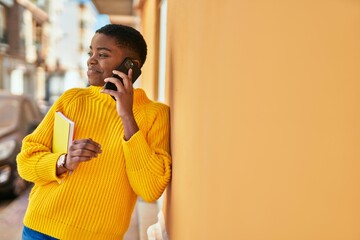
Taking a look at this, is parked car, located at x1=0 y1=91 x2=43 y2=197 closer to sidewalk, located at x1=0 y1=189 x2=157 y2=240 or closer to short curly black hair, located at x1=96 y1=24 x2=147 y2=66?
sidewalk, located at x1=0 y1=189 x2=157 y2=240

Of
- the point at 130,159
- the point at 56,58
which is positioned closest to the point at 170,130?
the point at 130,159

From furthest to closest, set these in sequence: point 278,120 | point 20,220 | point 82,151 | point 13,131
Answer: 1. point 13,131
2. point 20,220
3. point 82,151
4. point 278,120

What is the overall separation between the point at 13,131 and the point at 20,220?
4.95 feet

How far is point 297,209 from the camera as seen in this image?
2.64 ft

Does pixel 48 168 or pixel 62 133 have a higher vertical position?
pixel 62 133

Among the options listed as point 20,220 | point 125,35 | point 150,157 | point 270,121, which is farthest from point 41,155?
point 20,220

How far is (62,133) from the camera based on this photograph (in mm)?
1629

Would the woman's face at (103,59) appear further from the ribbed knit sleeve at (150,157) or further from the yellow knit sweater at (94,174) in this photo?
the ribbed knit sleeve at (150,157)

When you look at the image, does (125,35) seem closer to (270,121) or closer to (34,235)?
(34,235)

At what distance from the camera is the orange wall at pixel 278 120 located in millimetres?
725

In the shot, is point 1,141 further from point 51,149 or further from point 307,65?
point 307,65

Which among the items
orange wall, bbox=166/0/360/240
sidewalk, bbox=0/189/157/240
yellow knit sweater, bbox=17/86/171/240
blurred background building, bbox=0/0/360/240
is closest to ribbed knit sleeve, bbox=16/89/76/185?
yellow knit sweater, bbox=17/86/171/240

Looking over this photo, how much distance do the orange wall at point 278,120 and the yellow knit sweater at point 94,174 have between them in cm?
38

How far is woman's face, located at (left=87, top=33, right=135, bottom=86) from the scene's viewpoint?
5.74ft
